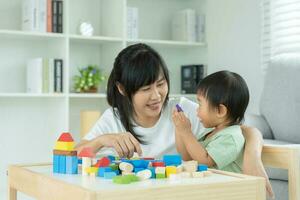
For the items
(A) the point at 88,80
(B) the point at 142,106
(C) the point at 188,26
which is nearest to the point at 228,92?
(B) the point at 142,106

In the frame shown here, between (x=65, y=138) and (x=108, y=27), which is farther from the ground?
(x=108, y=27)

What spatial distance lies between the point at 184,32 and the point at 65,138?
2.53m

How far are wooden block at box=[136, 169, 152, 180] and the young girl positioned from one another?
1.23ft

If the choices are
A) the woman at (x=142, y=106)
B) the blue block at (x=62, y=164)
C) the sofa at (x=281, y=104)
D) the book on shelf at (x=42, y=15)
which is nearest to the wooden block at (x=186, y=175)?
the blue block at (x=62, y=164)

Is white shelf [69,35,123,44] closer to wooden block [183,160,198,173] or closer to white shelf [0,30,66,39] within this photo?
white shelf [0,30,66,39]

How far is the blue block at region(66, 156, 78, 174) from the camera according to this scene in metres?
1.40

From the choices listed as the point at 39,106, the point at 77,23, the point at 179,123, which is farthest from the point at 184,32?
the point at 179,123

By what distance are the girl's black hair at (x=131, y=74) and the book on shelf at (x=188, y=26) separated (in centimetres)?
182

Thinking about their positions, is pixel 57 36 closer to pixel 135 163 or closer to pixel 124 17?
pixel 124 17

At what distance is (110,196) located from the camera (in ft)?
3.63

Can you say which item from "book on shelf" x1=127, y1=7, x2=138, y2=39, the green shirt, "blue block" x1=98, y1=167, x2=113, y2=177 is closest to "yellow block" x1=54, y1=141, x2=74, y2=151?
"blue block" x1=98, y1=167, x2=113, y2=177

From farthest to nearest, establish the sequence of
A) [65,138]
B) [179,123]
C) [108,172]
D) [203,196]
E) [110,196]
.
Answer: [179,123] < [65,138] < [108,172] < [203,196] < [110,196]

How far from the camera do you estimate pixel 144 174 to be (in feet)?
4.23

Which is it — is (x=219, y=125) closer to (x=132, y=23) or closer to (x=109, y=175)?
(x=109, y=175)
